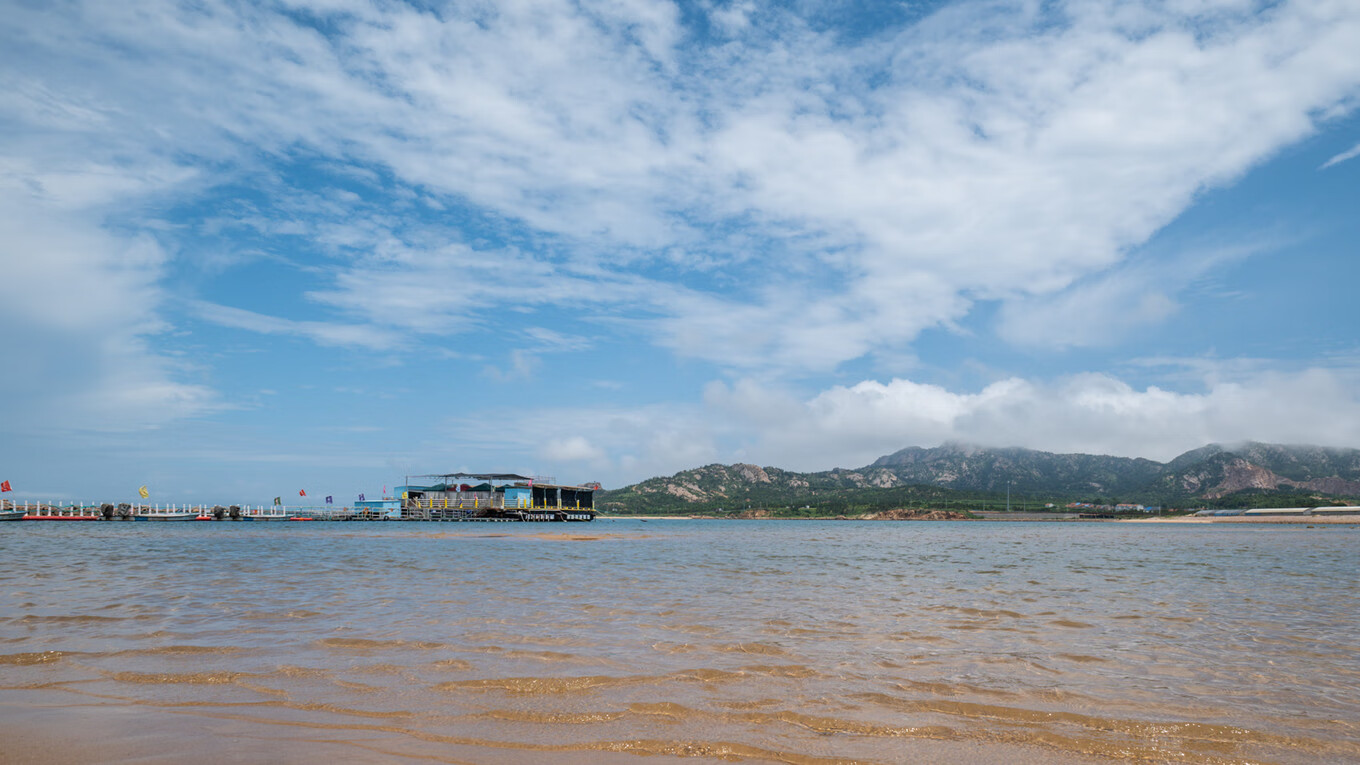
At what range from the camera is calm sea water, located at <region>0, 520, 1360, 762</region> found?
7.28 metres

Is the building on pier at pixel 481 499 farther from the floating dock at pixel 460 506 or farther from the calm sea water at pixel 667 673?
the calm sea water at pixel 667 673

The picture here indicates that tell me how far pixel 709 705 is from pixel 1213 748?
17.6ft

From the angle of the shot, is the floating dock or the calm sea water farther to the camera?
the floating dock

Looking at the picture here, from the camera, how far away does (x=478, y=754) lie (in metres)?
6.79

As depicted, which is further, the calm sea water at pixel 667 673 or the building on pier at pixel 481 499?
the building on pier at pixel 481 499

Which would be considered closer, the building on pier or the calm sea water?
the calm sea water

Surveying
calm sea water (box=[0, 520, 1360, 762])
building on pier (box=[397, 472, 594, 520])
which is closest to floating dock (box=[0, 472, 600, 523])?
building on pier (box=[397, 472, 594, 520])

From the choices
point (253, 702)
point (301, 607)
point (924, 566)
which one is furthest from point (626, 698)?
point (924, 566)

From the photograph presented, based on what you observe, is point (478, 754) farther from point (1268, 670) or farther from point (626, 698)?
point (1268, 670)

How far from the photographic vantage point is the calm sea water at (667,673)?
23.9 feet

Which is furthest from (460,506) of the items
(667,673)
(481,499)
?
(667,673)

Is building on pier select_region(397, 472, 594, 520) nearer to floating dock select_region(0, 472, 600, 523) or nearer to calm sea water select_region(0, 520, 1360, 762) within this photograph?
floating dock select_region(0, 472, 600, 523)

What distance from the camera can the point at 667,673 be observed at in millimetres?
10555

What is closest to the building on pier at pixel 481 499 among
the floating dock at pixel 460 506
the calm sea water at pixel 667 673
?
the floating dock at pixel 460 506
